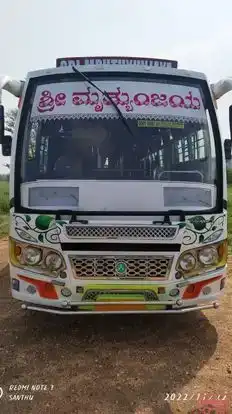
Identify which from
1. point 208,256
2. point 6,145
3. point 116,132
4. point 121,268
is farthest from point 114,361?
point 6,145

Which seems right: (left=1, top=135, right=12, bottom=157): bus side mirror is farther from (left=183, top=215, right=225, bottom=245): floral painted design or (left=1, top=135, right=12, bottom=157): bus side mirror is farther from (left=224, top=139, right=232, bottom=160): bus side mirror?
(left=224, top=139, right=232, bottom=160): bus side mirror

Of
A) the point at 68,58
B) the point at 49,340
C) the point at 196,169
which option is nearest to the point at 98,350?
the point at 49,340

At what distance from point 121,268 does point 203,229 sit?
0.87m

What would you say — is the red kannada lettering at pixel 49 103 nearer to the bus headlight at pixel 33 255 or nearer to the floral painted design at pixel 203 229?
the bus headlight at pixel 33 255

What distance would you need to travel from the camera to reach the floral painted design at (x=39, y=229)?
14.1ft

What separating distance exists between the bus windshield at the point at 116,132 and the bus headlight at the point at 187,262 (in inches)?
23.8

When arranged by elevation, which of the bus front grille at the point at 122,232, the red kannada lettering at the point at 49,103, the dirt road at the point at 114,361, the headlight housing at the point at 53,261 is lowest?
the dirt road at the point at 114,361

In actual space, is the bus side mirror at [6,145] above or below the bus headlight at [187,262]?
above

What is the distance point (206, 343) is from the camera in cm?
474

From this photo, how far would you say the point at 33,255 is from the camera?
441 centimetres

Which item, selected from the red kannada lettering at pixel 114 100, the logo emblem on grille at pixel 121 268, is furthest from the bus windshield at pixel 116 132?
the logo emblem on grille at pixel 121 268

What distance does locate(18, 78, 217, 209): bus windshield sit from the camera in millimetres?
4676

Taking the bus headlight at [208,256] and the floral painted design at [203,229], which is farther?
the bus headlight at [208,256]

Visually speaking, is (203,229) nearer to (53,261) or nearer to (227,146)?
(227,146)
